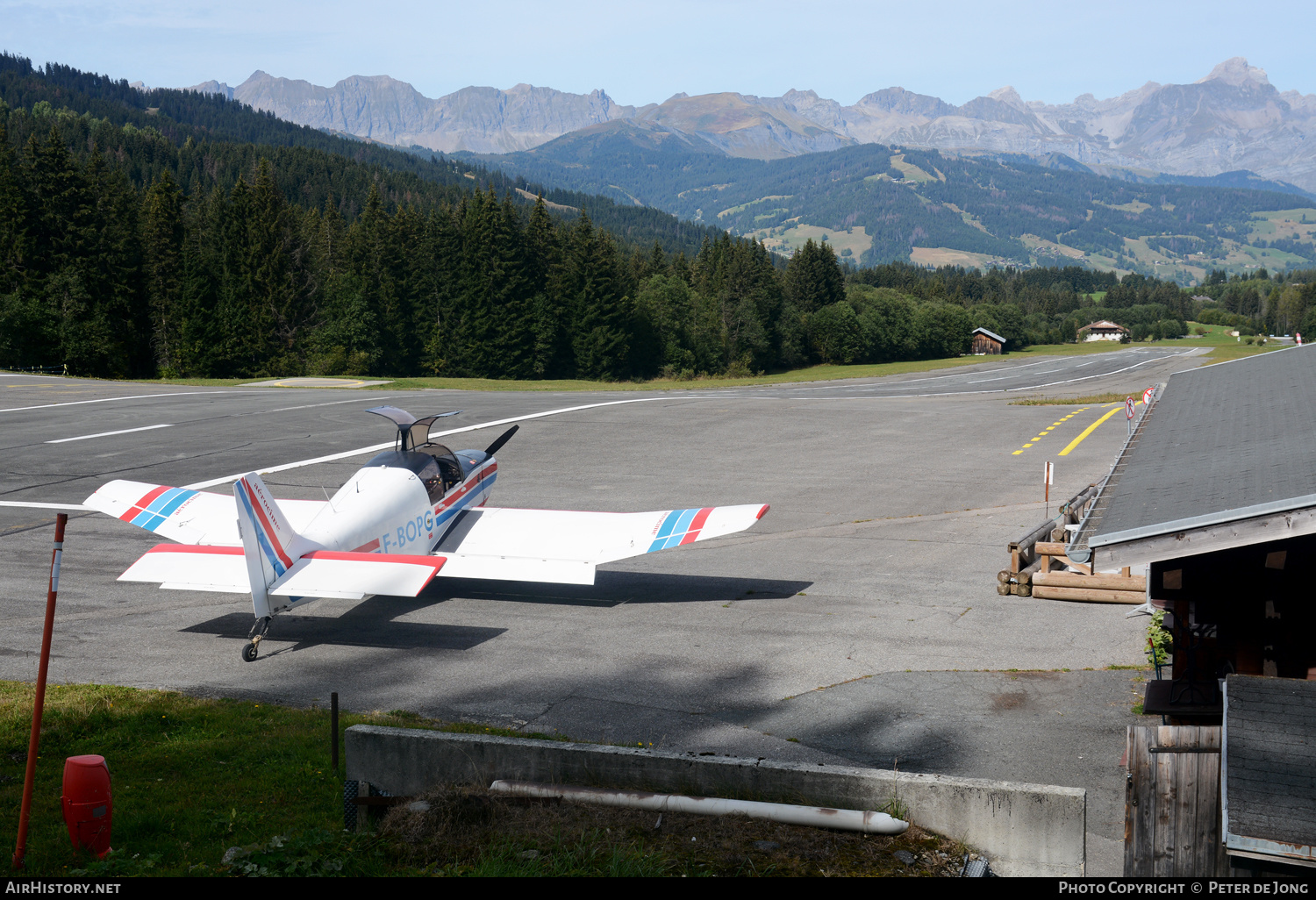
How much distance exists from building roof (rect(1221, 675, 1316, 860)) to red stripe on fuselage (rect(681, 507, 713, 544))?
27.6 feet

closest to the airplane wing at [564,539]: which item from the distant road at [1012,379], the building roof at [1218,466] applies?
the building roof at [1218,466]

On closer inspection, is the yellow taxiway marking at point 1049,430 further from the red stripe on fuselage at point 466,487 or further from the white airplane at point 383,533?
the red stripe on fuselage at point 466,487

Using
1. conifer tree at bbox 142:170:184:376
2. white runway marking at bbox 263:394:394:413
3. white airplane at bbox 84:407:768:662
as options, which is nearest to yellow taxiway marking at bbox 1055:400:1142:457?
white airplane at bbox 84:407:768:662

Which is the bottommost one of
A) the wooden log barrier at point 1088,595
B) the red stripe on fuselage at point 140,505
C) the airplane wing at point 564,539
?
the wooden log barrier at point 1088,595

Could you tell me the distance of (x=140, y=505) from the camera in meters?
14.9

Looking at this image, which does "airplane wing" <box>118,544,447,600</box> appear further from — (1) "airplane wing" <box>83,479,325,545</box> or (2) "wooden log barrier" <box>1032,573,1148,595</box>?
(2) "wooden log barrier" <box>1032,573,1148,595</box>

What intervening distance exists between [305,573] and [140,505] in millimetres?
5420

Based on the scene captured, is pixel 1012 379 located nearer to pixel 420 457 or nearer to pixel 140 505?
pixel 420 457

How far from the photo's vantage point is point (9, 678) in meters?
10.5

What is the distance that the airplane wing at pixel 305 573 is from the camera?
431 inches

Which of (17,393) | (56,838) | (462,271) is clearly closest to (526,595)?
(56,838)

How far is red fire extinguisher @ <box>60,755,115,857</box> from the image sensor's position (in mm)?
6234

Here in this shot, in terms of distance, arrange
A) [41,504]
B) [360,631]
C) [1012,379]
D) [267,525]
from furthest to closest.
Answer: [1012,379] < [41,504] < [360,631] < [267,525]

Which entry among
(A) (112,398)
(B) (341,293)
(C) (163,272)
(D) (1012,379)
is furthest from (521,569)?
(C) (163,272)
